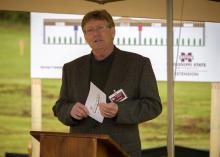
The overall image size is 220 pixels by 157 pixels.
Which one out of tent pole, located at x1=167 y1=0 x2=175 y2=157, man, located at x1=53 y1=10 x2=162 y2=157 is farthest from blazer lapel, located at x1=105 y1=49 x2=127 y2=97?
tent pole, located at x1=167 y1=0 x2=175 y2=157

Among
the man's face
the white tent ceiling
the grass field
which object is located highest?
the white tent ceiling

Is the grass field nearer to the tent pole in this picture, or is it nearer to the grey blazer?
the tent pole

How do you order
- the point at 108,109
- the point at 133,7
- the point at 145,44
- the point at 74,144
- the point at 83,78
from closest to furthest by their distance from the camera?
the point at 74,144 < the point at 108,109 < the point at 83,78 < the point at 133,7 < the point at 145,44

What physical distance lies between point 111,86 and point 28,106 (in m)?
2.74

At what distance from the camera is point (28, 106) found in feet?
15.9

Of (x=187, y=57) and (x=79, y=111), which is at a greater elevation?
(x=187, y=57)

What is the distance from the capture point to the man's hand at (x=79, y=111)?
7.09 feet

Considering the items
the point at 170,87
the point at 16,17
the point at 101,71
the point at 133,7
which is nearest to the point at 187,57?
the point at 133,7

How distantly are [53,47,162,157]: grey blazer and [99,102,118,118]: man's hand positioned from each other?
56 millimetres

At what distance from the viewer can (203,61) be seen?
179 inches

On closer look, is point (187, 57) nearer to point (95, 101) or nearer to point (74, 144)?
point (95, 101)

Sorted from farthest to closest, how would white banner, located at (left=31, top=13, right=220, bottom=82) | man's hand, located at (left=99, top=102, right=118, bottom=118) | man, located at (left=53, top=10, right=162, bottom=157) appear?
white banner, located at (left=31, top=13, right=220, bottom=82), man, located at (left=53, top=10, right=162, bottom=157), man's hand, located at (left=99, top=102, right=118, bottom=118)

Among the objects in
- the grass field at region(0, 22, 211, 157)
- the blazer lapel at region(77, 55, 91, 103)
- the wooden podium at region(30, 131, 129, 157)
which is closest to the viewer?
the wooden podium at region(30, 131, 129, 157)

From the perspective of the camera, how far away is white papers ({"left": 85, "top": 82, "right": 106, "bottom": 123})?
7.30 feet
